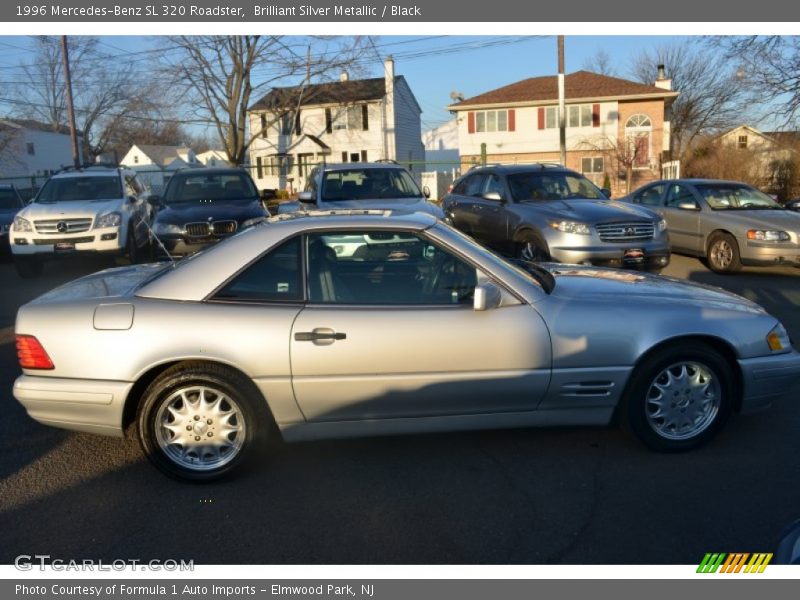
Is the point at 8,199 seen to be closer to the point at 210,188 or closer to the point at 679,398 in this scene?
the point at 210,188

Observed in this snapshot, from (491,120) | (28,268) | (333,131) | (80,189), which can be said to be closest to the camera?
(28,268)

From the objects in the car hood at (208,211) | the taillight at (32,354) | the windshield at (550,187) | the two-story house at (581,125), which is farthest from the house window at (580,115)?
the taillight at (32,354)

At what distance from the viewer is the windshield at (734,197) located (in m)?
11.5

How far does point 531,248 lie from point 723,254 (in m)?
3.39

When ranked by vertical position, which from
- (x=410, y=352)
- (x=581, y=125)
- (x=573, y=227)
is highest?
(x=581, y=125)

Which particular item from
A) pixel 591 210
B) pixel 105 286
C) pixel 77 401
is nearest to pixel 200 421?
pixel 77 401

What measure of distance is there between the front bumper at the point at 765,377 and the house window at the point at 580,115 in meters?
40.0

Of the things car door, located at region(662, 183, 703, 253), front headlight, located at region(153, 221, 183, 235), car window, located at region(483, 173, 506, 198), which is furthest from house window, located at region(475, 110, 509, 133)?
front headlight, located at region(153, 221, 183, 235)

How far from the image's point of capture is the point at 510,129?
4325cm

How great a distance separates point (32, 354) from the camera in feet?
13.4

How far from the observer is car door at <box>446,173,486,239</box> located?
38.7ft

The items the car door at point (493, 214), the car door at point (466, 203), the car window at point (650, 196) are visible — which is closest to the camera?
the car door at point (493, 214)

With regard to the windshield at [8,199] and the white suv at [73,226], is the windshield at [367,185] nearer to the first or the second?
the white suv at [73,226]

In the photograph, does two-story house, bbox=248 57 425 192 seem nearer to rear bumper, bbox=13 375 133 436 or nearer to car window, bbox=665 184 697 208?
car window, bbox=665 184 697 208
